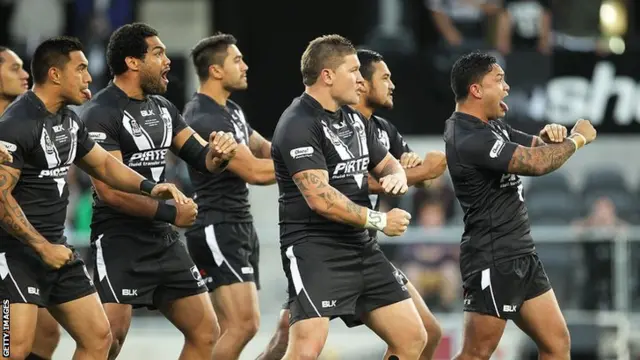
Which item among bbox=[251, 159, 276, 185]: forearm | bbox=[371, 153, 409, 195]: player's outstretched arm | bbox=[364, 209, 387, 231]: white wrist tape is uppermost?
bbox=[371, 153, 409, 195]: player's outstretched arm

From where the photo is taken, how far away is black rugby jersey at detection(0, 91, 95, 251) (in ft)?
30.2

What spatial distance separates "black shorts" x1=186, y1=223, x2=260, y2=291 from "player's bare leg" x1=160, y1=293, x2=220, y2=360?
856mm

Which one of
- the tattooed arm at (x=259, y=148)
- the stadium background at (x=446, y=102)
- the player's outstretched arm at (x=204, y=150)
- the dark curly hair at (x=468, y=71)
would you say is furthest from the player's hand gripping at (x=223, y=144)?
the stadium background at (x=446, y=102)

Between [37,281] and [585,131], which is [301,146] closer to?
[37,281]

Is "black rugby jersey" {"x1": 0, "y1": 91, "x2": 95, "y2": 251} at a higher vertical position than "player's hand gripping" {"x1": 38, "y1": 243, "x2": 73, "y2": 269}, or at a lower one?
higher

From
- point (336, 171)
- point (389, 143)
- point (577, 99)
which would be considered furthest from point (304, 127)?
point (577, 99)

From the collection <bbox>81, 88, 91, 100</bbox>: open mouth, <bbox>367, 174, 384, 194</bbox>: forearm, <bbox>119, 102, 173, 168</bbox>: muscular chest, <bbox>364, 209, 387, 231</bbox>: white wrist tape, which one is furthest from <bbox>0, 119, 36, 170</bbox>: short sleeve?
<bbox>367, 174, 384, 194</bbox>: forearm

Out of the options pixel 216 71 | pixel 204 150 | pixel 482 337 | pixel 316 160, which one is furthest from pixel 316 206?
pixel 216 71

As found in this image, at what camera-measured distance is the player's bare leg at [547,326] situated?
973 cm

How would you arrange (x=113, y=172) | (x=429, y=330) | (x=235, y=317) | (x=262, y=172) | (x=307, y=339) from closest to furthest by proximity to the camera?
1. (x=307, y=339)
2. (x=113, y=172)
3. (x=429, y=330)
4. (x=262, y=172)
5. (x=235, y=317)

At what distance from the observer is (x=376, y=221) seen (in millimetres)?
9023

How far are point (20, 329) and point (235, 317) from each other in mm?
2182

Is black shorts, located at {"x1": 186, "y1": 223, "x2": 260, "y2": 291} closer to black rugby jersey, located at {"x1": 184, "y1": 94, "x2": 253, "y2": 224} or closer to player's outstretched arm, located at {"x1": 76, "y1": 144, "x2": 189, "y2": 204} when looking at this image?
black rugby jersey, located at {"x1": 184, "y1": 94, "x2": 253, "y2": 224}

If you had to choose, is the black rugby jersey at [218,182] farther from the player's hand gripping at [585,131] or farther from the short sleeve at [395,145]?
the player's hand gripping at [585,131]
